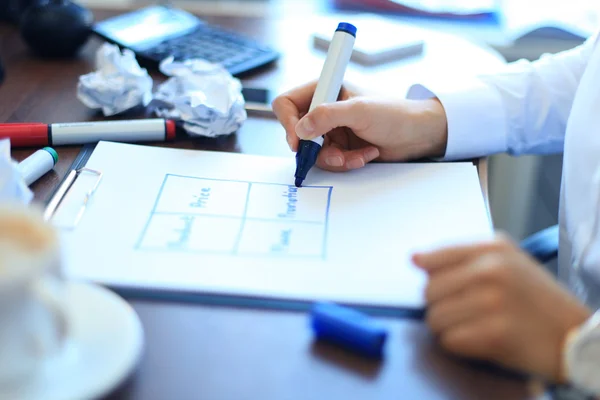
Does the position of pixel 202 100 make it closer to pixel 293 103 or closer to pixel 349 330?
pixel 293 103

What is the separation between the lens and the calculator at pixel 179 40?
99 centimetres

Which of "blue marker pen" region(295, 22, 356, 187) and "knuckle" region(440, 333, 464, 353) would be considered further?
"blue marker pen" region(295, 22, 356, 187)

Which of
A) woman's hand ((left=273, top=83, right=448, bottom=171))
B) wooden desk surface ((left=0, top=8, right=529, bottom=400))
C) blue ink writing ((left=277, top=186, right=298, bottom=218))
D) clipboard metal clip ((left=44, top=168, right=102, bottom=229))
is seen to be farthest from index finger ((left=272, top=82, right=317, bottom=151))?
wooden desk surface ((left=0, top=8, right=529, bottom=400))

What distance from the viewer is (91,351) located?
0.43m

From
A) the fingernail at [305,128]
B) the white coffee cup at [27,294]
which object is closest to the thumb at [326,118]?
the fingernail at [305,128]

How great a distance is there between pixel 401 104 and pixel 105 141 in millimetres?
328

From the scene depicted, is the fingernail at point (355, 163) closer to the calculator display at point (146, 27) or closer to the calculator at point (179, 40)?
the calculator at point (179, 40)

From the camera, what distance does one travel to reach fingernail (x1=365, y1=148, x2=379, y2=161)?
73 cm

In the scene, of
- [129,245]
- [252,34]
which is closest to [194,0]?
[252,34]

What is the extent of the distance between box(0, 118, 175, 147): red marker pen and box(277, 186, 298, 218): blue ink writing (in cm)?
18

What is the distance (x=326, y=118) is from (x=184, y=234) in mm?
208

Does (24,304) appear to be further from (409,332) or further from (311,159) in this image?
(311,159)

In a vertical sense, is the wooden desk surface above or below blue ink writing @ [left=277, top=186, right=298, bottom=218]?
above

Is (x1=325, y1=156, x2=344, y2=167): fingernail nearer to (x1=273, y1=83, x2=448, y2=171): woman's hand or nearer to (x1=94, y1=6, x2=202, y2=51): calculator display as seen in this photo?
(x1=273, y1=83, x2=448, y2=171): woman's hand
